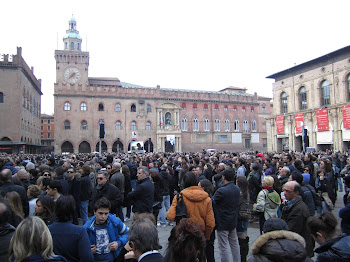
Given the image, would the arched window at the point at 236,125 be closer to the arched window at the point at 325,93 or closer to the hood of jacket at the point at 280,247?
the arched window at the point at 325,93

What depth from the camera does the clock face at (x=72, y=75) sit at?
42.4 m

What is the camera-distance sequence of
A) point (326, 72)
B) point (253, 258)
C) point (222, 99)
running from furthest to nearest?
point (222, 99) < point (326, 72) < point (253, 258)

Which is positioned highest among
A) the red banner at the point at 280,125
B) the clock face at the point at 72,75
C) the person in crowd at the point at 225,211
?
the clock face at the point at 72,75

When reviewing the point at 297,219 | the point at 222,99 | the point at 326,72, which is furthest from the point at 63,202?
the point at 222,99

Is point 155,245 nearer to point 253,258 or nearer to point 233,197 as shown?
point 253,258

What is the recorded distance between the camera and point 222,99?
5078cm

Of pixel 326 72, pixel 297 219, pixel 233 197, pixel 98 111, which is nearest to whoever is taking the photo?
pixel 297 219

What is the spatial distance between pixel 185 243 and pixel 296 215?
2.44m

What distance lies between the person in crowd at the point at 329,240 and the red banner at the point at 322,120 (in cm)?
3092

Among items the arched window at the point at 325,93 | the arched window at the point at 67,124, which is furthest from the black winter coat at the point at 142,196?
the arched window at the point at 67,124

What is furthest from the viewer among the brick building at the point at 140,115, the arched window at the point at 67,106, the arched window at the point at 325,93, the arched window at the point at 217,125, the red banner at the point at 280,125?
the arched window at the point at 217,125

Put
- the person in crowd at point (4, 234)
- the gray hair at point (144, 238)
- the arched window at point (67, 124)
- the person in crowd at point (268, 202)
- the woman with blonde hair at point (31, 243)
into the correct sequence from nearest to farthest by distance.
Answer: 1. the woman with blonde hair at point (31, 243)
2. the gray hair at point (144, 238)
3. the person in crowd at point (4, 234)
4. the person in crowd at point (268, 202)
5. the arched window at point (67, 124)

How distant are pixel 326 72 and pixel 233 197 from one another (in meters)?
31.4

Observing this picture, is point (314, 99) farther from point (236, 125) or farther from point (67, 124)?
point (67, 124)
